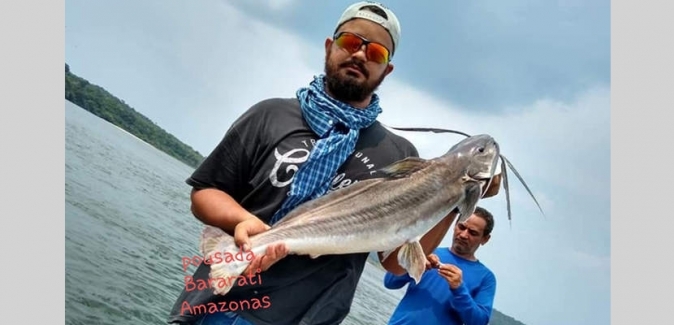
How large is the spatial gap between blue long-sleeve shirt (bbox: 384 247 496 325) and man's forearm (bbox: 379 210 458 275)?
7.10ft

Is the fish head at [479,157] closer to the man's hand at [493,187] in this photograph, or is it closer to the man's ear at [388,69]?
the man's hand at [493,187]

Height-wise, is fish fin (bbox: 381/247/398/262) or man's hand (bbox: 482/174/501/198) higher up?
man's hand (bbox: 482/174/501/198)

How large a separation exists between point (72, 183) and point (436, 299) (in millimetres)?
25433

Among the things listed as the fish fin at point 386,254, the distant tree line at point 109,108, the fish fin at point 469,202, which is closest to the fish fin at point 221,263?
the fish fin at point 386,254

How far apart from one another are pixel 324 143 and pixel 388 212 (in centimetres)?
38

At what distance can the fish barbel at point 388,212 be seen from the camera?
2.06 m

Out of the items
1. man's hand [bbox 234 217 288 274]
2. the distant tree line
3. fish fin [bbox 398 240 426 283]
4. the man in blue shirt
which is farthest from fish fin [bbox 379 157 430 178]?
the distant tree line

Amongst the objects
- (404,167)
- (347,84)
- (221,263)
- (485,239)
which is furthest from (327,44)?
(485,239)

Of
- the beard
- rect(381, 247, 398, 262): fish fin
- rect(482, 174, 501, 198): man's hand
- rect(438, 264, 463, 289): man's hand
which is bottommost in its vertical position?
rect(381, 247, 398, 262): fish fin

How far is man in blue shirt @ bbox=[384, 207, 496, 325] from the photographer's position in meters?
4.61

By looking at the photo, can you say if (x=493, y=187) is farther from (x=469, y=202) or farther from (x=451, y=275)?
(x=451, y=275)

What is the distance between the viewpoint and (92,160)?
120 ft

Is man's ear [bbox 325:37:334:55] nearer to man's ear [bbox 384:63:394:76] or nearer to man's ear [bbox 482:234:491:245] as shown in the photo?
man's ear [bbox 384:63:394:76]

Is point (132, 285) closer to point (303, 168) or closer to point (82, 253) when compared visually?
point (82, 253)
